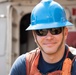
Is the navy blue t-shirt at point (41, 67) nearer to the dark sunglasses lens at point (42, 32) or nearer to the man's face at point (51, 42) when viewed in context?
A: the man's face at point (51, 42)

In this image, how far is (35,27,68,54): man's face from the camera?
9.71ft

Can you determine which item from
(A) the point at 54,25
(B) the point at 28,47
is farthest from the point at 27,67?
(B) the point at 28,47

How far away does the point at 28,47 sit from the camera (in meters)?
7.21

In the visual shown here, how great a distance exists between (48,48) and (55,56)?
0.13 meters

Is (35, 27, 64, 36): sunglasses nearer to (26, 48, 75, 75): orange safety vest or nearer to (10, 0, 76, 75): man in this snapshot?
(10, 0, 76, 75): man

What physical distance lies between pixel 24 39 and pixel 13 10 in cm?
77

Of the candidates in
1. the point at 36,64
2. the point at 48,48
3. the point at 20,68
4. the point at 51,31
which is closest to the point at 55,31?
the point at 51,31

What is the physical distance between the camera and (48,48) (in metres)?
2.97

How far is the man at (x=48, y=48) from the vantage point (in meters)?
2.98

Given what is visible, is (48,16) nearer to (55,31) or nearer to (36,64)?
(55,31)

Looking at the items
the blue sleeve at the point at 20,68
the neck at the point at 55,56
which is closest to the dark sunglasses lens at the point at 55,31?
the neck at the point at 55,56

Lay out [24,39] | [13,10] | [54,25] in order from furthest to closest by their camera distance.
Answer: [24,39] < [13,10] < [54,25]

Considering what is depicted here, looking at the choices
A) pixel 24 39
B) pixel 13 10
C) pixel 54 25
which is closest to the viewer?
pixel 54 25

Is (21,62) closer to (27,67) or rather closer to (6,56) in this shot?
(27,67)
